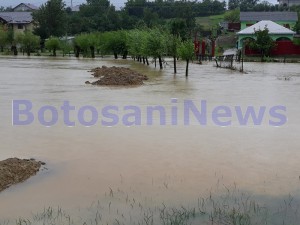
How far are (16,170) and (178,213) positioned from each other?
2921 millimetres

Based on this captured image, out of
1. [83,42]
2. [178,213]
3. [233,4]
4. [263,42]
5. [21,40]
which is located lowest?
[178,213]

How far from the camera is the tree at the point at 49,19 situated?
216ft

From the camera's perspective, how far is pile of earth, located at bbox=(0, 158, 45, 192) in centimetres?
680

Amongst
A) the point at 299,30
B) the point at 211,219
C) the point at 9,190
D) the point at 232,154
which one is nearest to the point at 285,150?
the point at 232,154

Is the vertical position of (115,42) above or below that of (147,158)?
above

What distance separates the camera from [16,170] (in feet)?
23.5

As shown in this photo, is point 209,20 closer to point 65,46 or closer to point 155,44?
point 65,46

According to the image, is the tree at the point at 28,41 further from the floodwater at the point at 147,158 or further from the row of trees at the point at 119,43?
the floodwater at the point at 147,158

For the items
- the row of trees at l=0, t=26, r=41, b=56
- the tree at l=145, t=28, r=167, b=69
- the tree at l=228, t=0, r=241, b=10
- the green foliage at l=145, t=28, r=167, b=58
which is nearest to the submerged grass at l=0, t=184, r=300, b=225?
the green foliage at l=145, t=28, r=167, b=58

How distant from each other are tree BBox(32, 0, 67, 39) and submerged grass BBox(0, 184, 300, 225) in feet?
206

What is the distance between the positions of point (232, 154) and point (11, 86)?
13.9m

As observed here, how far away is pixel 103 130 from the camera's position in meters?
10.6

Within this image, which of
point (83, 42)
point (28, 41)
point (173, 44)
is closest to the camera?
point (173, 44)

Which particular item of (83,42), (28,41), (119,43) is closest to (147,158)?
(119,43)
